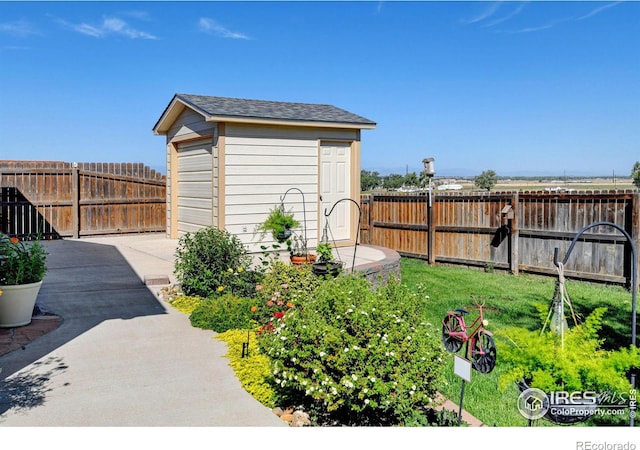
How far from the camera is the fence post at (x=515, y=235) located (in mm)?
11219

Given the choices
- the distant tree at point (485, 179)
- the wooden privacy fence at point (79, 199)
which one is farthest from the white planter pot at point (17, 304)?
the distant tree at point (485, 179)

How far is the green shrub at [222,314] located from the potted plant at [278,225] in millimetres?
3710

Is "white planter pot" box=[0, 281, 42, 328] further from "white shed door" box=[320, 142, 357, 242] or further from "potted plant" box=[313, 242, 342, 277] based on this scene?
"white shed door" box=[320, 142, 357, 242]

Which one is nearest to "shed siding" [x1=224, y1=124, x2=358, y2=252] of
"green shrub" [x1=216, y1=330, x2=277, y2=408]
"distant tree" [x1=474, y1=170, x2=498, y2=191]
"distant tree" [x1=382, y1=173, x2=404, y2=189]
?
"green shrub" [x1=216, y1=330, x2=277, y2=408]

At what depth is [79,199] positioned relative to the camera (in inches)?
549

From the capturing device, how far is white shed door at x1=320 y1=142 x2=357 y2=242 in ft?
A: 35.9

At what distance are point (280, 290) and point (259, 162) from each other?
4455mm

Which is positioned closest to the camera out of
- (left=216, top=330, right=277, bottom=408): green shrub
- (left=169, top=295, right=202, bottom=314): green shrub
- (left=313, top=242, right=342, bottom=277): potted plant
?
(left=216, top=330, right=277, bottom=408): green shrub

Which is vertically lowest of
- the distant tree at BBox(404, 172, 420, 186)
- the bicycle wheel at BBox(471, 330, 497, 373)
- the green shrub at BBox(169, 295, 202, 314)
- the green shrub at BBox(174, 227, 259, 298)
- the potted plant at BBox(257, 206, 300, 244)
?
the green shrub at BBox(169, 295, 202, 314)

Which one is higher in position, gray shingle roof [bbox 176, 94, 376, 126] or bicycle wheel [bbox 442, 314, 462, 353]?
gray shingle roof [bbox 176, 94, 376, 126]

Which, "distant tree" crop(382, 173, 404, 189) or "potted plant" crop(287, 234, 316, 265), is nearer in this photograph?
"potted plant" crop(287, 234, 316, 265)

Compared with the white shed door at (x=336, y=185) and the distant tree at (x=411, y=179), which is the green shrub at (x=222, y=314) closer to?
the white shed door at (x=336, y=185)

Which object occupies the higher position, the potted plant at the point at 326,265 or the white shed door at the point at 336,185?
the white shed door at the point at 336,185

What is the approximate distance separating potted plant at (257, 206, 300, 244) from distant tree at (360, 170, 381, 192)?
1092 cm
